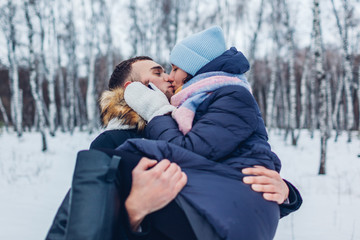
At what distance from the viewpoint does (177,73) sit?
2037 mm

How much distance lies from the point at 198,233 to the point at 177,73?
111cm

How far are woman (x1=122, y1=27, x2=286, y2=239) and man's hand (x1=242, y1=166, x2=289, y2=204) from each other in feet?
0.11

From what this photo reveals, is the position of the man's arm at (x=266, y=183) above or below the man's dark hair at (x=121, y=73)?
below

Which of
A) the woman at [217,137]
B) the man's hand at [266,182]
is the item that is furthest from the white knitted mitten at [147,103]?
the man's hand at [266,182]

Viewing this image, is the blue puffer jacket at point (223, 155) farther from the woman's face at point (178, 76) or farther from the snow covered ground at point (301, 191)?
the snow covered ground at point (301, 191)

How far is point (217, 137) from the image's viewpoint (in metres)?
1.41

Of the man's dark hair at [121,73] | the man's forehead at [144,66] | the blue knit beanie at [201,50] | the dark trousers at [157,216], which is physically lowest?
the dark trousers at [157,216]

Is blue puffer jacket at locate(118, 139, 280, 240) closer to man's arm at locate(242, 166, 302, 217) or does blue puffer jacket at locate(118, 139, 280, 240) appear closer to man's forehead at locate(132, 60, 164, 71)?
man's arm at locate(242, 166, 302, 217)

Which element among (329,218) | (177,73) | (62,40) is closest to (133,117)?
(177,73)

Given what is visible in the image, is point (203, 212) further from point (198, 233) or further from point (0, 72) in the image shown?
point (0, 72)

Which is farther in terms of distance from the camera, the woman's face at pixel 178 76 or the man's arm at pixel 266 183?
the woman's face at pixel 178 76

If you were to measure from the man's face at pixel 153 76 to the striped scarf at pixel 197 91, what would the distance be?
0.50 m

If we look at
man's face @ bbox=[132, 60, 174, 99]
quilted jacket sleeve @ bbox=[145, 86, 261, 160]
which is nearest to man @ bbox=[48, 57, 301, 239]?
quilted jacket sleeve @ bbox=[145, 86, 261, 160]

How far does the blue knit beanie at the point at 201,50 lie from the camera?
6.16 feet
